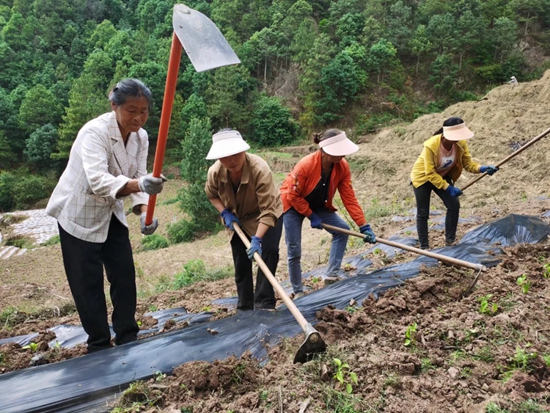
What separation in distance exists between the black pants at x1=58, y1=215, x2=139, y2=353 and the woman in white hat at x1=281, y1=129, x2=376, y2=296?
4.88 ft

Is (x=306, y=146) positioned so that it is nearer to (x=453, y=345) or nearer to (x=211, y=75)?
(x=211, y=75)

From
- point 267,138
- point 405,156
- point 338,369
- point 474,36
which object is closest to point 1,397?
point 338,369

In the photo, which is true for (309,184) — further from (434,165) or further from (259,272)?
(434,165)

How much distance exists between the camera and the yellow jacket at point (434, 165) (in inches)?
155

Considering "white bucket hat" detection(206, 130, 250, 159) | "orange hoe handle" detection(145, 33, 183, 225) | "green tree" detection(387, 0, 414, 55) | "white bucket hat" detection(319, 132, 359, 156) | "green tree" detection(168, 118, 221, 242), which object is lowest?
"green tree" detection(168, 118, 221, 242)

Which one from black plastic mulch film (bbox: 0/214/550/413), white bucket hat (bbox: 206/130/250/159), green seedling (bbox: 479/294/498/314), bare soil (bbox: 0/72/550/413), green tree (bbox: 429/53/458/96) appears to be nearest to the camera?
bare soil (bbox: 0/72/550/413)

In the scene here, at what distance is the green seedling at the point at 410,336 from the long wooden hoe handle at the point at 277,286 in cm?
54

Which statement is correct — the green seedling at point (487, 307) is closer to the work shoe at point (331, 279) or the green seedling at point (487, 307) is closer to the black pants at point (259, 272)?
the black pants at point (259, 272)

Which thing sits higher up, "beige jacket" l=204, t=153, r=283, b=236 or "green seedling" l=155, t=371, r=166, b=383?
"beige jacket" l=204, t=153, r=283, b=236

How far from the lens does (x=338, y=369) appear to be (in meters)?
1.79

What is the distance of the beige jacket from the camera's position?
2.70 metres

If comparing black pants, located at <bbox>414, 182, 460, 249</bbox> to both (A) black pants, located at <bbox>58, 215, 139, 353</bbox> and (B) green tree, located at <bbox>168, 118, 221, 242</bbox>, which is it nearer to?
(A) black pants, located at <bbox>58, 215, 139, 353</bbox>

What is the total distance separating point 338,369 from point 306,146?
2291 cm

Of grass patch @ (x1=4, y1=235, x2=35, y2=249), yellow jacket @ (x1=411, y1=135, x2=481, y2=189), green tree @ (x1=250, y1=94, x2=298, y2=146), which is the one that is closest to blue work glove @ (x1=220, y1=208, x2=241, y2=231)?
yellow jacket @ (x1=411, y1=135, x2=481, y2=189)
